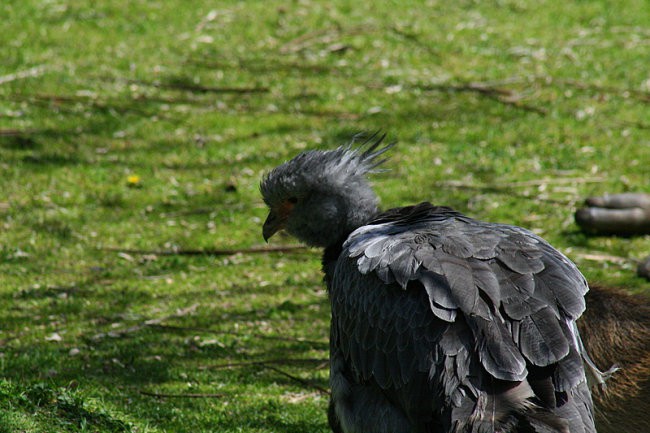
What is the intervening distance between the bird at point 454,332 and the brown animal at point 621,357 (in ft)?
2.07

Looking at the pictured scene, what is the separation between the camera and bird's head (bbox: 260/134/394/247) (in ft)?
16.5

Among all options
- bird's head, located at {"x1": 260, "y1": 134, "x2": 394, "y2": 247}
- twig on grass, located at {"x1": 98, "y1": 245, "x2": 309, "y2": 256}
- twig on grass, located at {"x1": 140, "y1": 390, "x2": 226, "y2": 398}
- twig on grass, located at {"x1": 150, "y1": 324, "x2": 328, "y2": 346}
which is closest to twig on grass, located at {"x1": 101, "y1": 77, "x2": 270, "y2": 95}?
twig on grass, located at {"x1": 98, "y1": 245, "x2": 309, "y2": 256}

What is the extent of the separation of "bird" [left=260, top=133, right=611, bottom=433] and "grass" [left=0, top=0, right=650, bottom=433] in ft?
4.33

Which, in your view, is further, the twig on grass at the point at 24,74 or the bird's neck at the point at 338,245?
the twig on grass at the point at 24,74

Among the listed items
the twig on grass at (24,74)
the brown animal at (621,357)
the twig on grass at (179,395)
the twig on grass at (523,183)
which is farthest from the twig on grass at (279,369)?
the twig on grass at (24,74)

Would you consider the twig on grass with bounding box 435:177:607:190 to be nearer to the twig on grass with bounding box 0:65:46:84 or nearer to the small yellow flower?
the small yellow flower

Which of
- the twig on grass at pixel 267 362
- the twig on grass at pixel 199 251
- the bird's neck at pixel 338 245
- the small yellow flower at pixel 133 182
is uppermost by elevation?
the bird's neck at pixel 338 245

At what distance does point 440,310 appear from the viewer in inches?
148

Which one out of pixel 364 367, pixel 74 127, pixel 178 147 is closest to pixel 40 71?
pixel 74 127

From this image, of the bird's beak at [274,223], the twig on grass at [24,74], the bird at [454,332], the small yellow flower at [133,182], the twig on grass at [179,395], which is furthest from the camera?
the twig on grass at [24,74]

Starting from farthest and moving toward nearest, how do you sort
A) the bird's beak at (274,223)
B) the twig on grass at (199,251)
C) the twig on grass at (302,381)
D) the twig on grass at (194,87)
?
the twig on grass at (194,87)
the twig on grass at (199,251)
the twig on grass at (302,381)
the bird's beak at (274,223)

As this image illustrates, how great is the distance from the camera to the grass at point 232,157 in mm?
6062

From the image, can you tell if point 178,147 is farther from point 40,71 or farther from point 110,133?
point 40,71

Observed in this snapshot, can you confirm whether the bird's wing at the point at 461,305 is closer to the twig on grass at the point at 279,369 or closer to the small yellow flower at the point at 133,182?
the twig on grass at the point at 279,369
